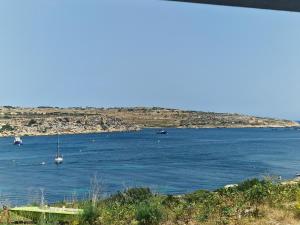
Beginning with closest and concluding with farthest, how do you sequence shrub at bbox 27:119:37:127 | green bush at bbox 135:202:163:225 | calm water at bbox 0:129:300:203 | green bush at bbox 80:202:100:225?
green bush at bbox 135:202:163:225, green bush at bbox 80:202:100:225, calm water at bbox 0:129:300:203, shrub at bbox 27:119:37:127

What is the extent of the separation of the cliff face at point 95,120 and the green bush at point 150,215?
126 m

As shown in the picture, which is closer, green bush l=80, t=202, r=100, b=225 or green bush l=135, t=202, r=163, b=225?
green bush l=135, t=202, r=163, b=225

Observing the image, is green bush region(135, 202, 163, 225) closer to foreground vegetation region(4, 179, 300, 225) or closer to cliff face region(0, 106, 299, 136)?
foreground vegetation region(4, 179, 300, 225)

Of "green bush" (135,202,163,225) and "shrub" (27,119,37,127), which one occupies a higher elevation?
"green bush" (135,202,163,225)

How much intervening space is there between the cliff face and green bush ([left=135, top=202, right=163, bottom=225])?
413 ft

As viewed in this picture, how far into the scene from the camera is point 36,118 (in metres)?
134

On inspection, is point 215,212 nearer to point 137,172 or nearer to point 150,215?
point 150,215

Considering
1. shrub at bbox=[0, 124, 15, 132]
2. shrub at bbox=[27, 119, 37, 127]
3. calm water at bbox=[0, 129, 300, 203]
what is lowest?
calm water at bbox=[0, 129, 300, 203]

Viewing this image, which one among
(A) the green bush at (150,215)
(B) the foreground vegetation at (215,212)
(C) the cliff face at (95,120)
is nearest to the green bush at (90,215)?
(B) the foreground vegetation at (215,212)

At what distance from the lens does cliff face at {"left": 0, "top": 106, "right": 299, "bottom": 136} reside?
435ft

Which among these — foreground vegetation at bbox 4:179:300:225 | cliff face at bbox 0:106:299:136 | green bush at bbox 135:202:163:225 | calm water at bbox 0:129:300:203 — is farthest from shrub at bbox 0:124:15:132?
green bush at bbox 135:202:163:225

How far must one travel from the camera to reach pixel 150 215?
6.08 meters

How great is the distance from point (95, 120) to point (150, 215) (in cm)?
13822

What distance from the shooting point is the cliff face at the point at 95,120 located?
132 metres
